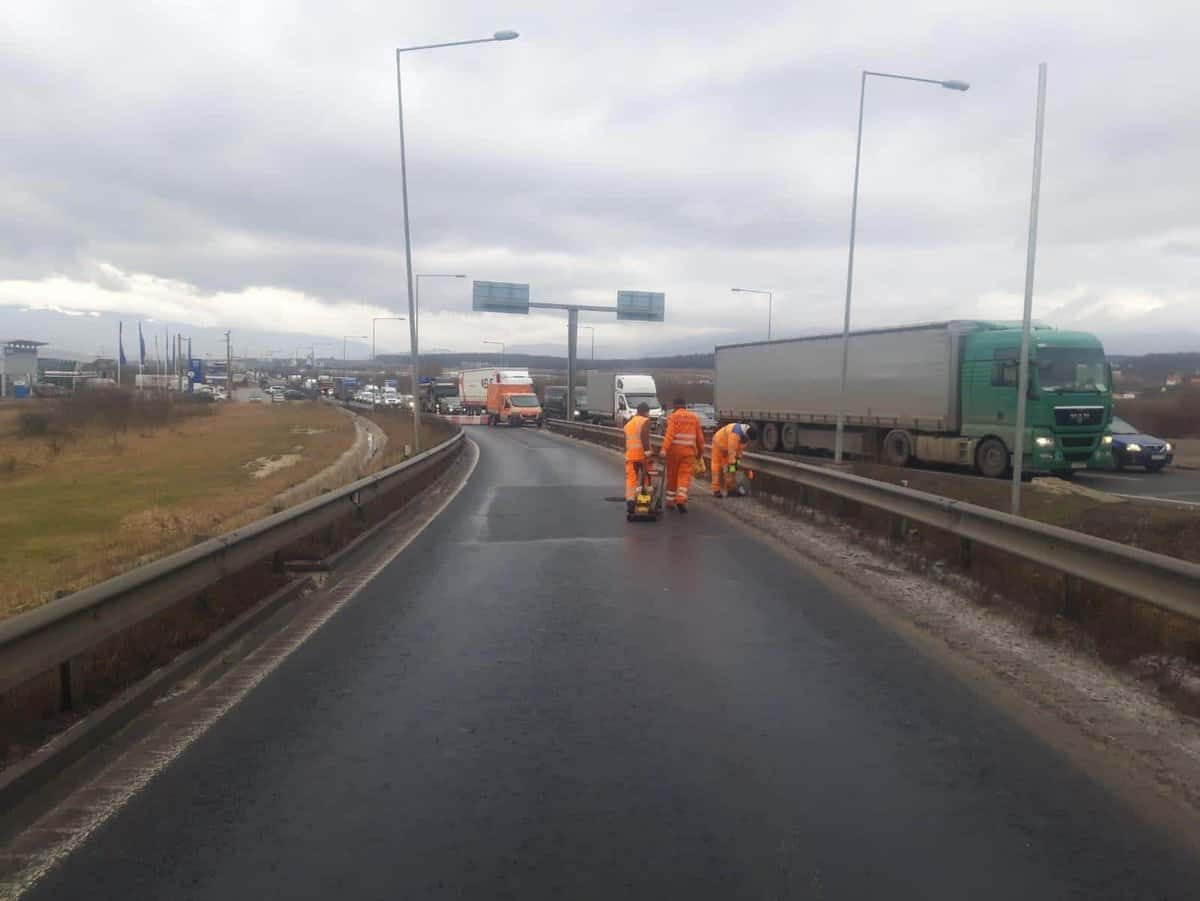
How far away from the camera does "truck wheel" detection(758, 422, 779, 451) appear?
33.7m

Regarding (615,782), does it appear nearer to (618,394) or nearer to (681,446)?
(681,446)

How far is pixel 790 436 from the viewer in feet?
107

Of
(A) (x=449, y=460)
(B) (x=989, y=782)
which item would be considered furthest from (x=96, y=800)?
(A) (x=449, y=460)

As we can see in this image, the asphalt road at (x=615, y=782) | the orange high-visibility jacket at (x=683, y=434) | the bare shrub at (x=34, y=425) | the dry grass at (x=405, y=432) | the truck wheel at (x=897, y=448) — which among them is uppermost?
the orange high-visibility jacket at (x=683, y=434)

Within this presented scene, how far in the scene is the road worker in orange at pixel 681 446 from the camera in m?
15.9

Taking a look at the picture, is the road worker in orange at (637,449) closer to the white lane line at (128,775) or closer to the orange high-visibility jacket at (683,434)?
the orange high-visibility jacket at (683,434)

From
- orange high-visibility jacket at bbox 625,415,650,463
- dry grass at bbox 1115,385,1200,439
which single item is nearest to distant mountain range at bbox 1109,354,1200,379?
dry grass at bbox 1115,385,1200,439

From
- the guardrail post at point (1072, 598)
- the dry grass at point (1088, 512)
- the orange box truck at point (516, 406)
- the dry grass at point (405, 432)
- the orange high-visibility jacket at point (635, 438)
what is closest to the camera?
the guardrail post at point (1072, 598)

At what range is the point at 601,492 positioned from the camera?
779 inches

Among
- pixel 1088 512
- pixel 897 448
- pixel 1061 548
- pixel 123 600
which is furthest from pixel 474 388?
pixel 123 600

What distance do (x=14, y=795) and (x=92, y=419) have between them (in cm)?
5732

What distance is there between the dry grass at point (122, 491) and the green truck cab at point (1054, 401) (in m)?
14.8

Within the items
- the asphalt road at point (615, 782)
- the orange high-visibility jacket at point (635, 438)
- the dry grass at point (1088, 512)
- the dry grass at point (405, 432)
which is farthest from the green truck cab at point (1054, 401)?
the dry grass at point (405, 432)

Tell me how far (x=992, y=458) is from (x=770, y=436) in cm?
1115
